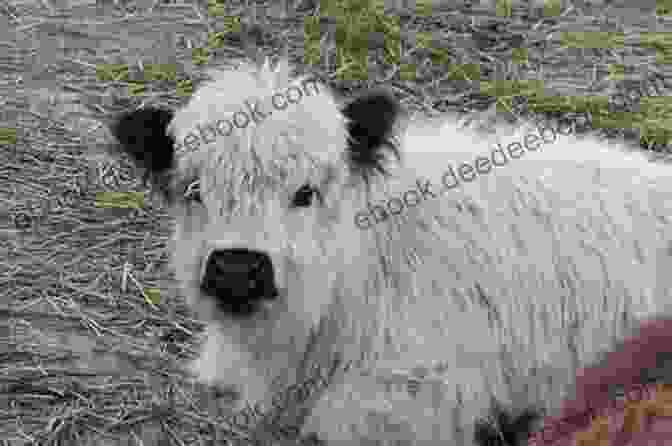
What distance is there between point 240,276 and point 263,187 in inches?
13.6

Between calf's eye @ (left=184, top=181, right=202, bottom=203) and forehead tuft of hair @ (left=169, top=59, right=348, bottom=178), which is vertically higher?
forehead tuft of hair @ (left=169, top=59, right=348, bottom=178)

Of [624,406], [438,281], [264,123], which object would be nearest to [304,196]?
[264,123]

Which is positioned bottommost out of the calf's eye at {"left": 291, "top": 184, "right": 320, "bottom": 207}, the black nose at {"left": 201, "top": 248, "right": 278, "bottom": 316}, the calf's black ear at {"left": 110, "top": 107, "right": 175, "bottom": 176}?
the black nose at {"left": 201, "top": 248, "right": 278, "bottom": 316}

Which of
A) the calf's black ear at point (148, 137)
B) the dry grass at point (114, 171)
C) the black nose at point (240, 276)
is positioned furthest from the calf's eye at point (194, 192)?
the dry grass at point (114, 171)

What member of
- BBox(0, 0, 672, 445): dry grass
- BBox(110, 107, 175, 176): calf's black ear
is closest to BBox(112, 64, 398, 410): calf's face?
BBox(110, 107, 175, 176): calf's black ear

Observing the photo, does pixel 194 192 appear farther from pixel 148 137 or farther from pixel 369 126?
pixel 369 126

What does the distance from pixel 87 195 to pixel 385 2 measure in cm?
317

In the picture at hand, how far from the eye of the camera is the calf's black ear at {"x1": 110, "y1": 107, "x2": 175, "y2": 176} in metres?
3.56

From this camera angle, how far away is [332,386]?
12.8ft

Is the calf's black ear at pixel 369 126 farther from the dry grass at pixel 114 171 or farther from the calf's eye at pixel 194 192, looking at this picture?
the dry grass at pixel 114 171

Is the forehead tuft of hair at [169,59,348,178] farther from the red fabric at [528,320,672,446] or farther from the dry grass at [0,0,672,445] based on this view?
the dry grass at [0,0,672,445]

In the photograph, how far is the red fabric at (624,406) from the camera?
1.88m

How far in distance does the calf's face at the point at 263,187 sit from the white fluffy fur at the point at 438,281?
1cm

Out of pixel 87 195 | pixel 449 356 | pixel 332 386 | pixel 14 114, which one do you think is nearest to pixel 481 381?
pixel 449 356
